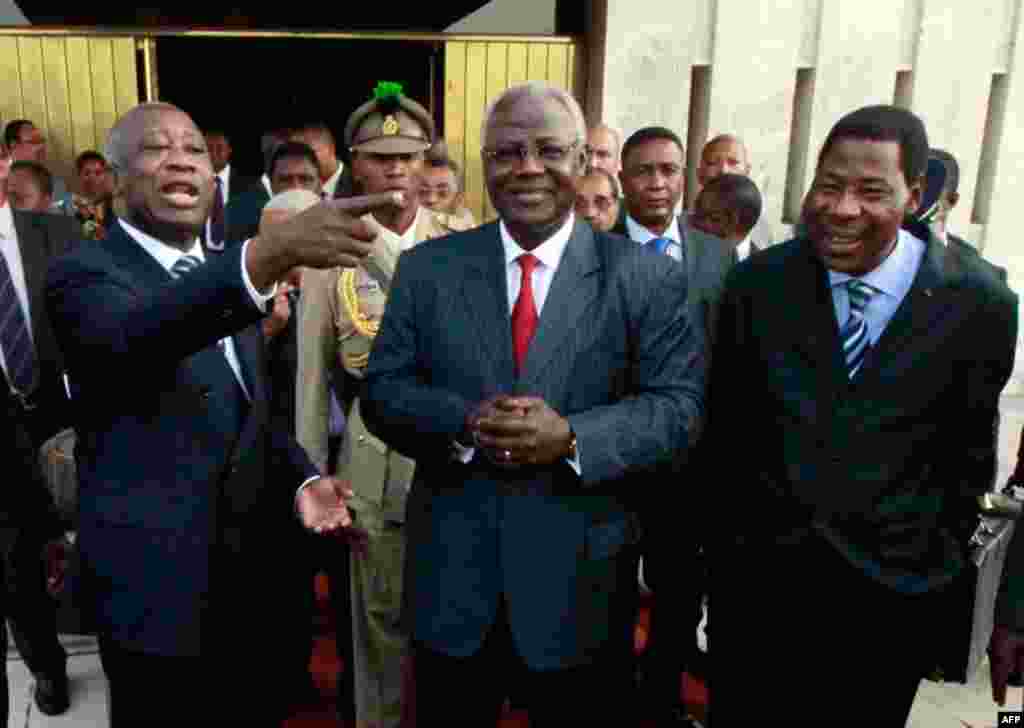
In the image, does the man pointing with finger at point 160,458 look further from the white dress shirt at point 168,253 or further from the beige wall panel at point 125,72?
the beige wall panel at point 125,72

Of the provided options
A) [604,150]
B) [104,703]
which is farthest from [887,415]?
[604,150]

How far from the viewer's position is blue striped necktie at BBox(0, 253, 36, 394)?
3.08 meters

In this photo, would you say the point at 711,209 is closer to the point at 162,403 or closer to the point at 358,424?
the point at 358,424

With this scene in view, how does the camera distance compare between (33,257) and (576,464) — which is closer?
(576,464)

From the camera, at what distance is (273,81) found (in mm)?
10789

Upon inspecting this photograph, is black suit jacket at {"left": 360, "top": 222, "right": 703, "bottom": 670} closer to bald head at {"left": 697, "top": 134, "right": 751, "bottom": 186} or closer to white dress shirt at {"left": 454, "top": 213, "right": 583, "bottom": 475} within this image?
white dress shirt at {"left": 454, "top": 213, "right": 583, "bottom": 475}

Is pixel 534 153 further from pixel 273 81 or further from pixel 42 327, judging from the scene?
pixel 273 81

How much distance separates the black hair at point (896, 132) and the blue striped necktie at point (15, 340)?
2.81m

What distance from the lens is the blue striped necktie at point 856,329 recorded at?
6.23ft

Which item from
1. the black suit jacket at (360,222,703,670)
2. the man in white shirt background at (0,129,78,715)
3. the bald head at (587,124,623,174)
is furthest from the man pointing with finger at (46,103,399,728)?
the bald head at (587,124,623,174)

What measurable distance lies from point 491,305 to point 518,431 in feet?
1.07

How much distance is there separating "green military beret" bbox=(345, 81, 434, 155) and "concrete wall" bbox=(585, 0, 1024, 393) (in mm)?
4236

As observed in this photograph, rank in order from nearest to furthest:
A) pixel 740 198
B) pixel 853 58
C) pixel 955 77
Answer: pixel 740 198 → pixel 853 58 → pixel 955 77

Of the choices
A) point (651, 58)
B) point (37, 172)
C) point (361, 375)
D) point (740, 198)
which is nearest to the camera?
point (361, 375)
